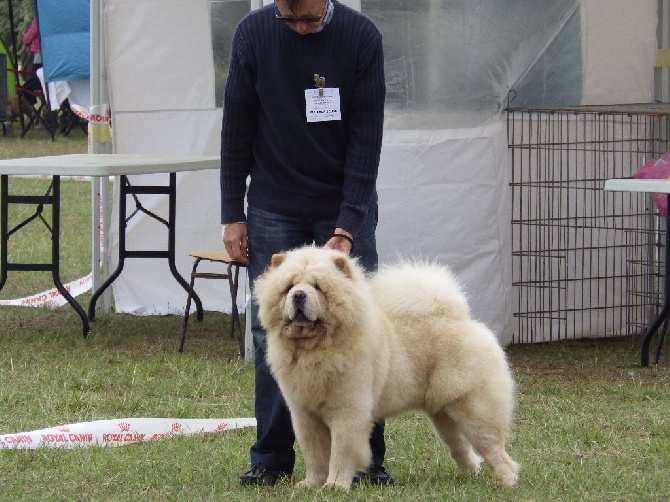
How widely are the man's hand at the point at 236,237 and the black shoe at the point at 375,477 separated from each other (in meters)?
0.88

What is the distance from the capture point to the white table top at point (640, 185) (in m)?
6.15

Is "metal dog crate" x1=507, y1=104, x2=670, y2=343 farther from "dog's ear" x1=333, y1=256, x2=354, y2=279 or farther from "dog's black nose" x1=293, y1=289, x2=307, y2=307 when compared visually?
"dog's black nose" x1=293, y1=289, x2=307, y2=307

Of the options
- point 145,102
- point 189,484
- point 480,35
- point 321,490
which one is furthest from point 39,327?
point 321,490

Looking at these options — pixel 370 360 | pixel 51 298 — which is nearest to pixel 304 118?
pixel 370 360

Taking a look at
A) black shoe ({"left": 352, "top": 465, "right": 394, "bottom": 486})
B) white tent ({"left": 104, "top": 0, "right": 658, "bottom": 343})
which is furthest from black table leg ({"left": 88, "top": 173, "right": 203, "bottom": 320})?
black shoe ({"left": 352, "top": 465, "right": 394, "bottom": 486})

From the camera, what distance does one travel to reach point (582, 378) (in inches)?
264

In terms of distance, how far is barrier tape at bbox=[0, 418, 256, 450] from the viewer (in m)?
5.02

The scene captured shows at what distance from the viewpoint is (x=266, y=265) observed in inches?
167

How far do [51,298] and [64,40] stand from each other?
1202cm

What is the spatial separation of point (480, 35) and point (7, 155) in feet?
45.1

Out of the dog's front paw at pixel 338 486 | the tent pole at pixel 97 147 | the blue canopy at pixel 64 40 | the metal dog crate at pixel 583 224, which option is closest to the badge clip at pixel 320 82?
the dog's front paw at pixel 338 486

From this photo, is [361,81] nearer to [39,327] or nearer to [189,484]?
[189,484]

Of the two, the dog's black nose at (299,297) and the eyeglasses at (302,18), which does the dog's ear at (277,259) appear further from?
the eyeglasses at (302,18)

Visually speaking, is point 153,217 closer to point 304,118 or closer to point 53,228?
point 53,228
